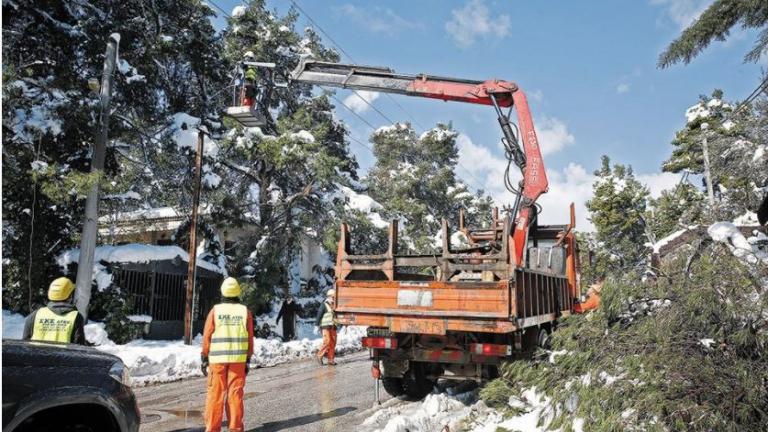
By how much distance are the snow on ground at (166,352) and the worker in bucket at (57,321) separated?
373 centimetres

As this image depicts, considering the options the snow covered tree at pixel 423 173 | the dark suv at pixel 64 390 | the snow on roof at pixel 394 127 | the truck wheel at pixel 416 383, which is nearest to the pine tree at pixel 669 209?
the snow covered tree at pixel 423 173

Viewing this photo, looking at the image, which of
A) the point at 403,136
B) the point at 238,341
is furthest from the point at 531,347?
the point at 403,136

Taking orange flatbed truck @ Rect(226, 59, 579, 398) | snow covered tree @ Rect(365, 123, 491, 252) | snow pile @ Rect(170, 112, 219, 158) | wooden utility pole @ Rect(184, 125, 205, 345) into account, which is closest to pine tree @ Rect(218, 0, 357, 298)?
snow pile @ Rect(170, 112, 219, 158)

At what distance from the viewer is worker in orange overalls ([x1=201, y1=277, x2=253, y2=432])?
5422 millimetres

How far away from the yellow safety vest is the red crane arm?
473 centimetres

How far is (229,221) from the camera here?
17984 mm

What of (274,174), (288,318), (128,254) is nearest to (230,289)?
(128,254)

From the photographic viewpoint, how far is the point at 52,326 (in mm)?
5398

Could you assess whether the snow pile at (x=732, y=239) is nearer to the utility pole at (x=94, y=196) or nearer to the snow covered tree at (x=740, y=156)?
the snow covered tree at (x=740, y=156)

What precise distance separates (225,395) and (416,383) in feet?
10.2

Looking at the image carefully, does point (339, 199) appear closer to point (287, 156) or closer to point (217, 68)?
point (287, 156)

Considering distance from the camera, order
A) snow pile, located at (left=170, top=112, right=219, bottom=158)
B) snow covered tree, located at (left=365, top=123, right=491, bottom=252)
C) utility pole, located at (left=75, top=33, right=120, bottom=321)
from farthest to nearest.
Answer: snow covered tree, located at (left=365, top=123, right=491, bottom=252) < snow pile, located at (left=170, top=112, right=219, bottom=158) < utility pole, located at (left=75, top=33, right=120, bottom=321)

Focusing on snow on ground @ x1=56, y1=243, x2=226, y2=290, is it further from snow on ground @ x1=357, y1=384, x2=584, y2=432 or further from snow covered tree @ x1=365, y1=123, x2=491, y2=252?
snow covered tree @ x1=365, y1=123, x2=491, y2=252

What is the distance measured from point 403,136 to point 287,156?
2687 cm
